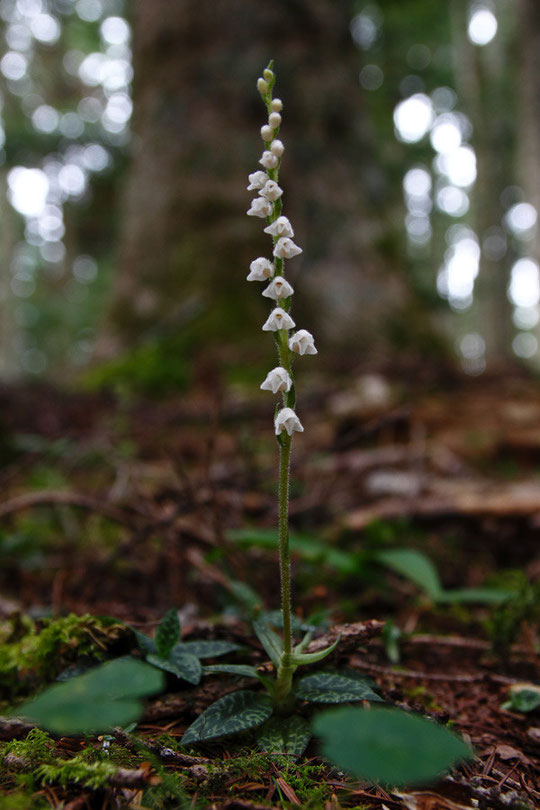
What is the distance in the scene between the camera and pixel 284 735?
1.17 metres

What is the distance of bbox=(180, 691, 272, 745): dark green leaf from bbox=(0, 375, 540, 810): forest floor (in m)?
0.05

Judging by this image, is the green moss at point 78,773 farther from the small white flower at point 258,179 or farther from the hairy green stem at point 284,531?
the small white flower at point 258,179

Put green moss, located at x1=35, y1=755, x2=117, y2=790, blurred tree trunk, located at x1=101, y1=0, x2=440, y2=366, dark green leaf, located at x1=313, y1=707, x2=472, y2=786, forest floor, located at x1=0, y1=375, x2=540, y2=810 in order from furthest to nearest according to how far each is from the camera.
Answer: blurred tree trunk, located at x1=101, y1=0, x2=440, y2=366
forest floor, located at x1=0, y1=375, x2=540, y2=810
green moss, located at x1=35, y1=755, x2=117, y2=790
dark green leaf, located at x1=313, y1=707, x2=472, y2=786

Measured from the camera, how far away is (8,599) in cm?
206

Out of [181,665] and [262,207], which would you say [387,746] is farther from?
[262,207]

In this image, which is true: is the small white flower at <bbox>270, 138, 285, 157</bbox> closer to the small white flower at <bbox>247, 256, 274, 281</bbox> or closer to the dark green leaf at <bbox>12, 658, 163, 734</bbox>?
the small white flower at <bbox>247, 256, 274, 281</bbox>

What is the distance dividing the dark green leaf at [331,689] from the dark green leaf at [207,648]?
184 millimetres

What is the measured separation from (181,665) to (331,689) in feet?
1.09

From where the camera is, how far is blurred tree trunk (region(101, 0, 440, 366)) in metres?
5.32

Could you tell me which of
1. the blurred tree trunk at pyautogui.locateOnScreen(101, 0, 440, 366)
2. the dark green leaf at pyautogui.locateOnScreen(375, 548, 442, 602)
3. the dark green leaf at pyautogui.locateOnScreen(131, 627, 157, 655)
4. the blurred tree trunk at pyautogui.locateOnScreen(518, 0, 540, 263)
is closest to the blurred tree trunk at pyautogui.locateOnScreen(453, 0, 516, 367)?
the blurred tree trunk at pyautogui.locateOnScreen(518, 0, 540, 263)

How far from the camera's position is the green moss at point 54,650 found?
1369 mm

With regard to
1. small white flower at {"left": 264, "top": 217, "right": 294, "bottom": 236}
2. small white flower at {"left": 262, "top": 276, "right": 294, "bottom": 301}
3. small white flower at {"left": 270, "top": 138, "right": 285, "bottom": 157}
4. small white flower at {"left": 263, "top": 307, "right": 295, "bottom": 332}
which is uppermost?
small white flower at {"left": 270, "top": 138, "right": 285, "bottom": 157}

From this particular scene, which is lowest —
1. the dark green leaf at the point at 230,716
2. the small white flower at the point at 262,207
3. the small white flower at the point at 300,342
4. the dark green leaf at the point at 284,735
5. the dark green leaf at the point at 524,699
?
the dark green leaf at the point at 524,699

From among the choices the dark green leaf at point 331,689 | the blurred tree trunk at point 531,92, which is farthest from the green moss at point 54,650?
the blurred tree trunk at point 531,92
